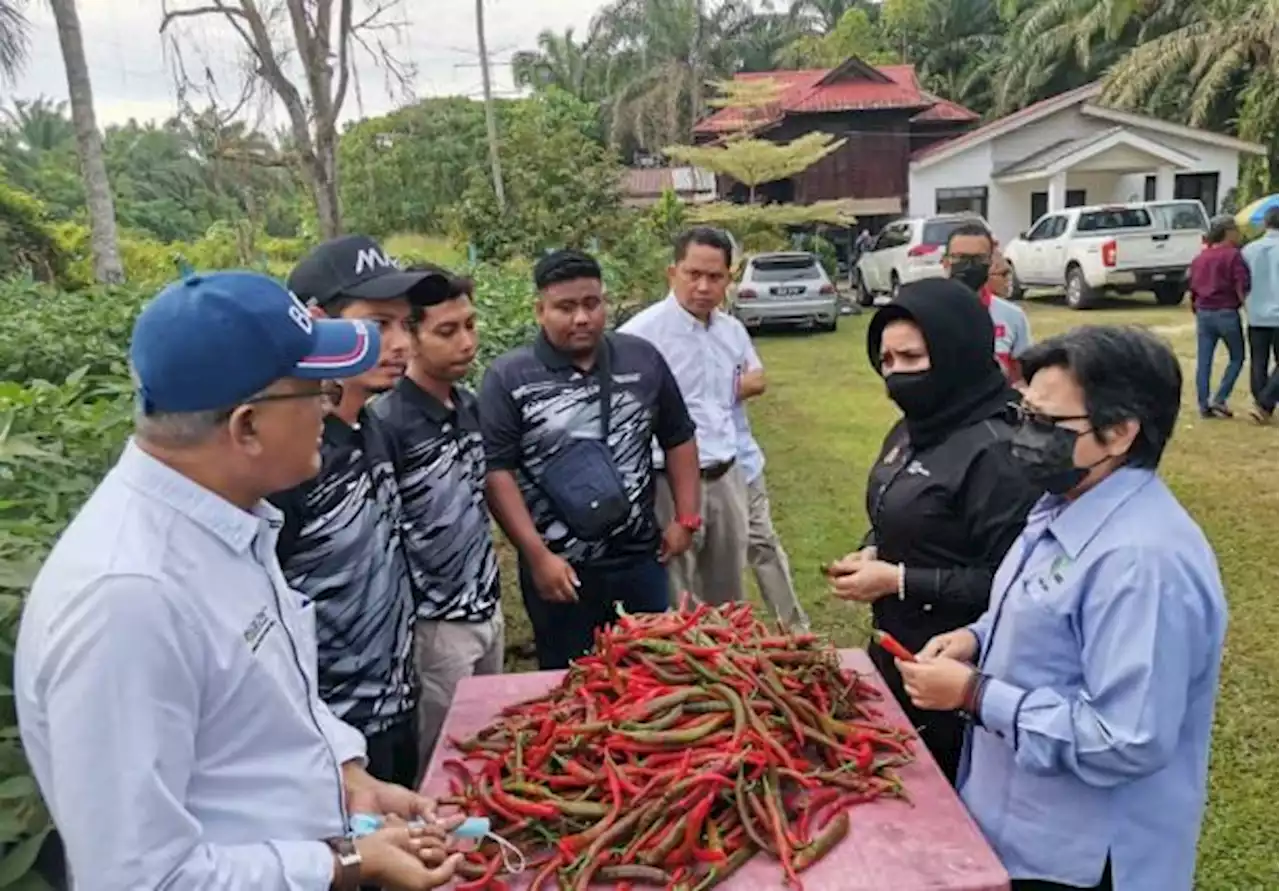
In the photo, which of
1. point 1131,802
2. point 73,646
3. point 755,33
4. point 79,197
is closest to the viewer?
point 73,646

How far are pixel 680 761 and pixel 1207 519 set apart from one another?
6057 mm

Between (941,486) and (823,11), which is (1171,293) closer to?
(941,486)

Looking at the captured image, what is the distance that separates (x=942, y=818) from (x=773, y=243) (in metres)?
24.4

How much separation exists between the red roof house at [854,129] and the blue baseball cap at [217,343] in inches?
1177

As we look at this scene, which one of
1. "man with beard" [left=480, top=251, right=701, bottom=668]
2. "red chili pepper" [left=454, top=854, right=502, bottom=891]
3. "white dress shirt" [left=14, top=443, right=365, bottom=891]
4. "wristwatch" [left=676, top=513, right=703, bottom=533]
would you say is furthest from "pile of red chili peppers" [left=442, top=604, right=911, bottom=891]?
"wristwatch" [left=676, top=513, right=703, bottom=533]

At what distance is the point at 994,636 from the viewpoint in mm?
2275

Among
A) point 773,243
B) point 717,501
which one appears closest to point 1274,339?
point 717,501

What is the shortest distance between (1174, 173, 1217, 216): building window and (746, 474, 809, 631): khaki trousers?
24.6 m

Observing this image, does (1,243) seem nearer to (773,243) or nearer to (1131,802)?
(773,243)

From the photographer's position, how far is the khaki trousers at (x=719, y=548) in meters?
5.02

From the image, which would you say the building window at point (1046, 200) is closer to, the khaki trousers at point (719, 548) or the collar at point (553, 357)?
the khaki trousers at point (719, 548)

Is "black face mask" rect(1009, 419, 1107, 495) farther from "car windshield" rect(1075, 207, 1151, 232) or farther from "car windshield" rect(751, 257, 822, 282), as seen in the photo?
"car windshield" rect(1075, 207, 1151, 232)

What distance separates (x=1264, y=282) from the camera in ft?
30.8

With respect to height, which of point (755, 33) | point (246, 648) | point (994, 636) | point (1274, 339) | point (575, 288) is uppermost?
point (755, 33)
